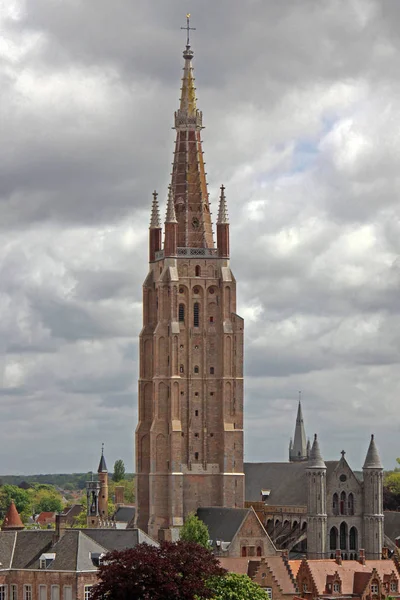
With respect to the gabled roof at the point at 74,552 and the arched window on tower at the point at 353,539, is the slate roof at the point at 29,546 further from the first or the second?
the arched window on tower at the point at 353,539

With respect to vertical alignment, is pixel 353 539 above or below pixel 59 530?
above

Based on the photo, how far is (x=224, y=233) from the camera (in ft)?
631

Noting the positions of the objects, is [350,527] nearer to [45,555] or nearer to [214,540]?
[214,540]

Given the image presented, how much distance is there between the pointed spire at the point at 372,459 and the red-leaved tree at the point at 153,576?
73721 millimetres

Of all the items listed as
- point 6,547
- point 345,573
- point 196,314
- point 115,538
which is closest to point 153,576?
point 115,538

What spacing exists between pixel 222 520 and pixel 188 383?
19.0 meters

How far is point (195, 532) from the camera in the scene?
169 metres

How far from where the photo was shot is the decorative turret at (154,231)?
194875mm

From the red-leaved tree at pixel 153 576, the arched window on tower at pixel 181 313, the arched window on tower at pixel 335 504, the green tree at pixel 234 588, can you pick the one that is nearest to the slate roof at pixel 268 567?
the green tree at pixel 234 588

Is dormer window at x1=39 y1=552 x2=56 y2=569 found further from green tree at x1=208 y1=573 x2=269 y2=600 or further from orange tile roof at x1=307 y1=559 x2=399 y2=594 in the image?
orange tile roof at x1=307 y1=559 x2=399 y2=594

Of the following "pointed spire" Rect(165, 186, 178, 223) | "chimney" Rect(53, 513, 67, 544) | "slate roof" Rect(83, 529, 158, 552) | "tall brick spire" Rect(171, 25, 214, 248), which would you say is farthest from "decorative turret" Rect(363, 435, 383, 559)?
"chimney" Rect(53, 513, 67, 544)

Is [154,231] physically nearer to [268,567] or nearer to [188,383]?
[188,383]

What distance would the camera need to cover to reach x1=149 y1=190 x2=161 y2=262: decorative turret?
194875 millimetres

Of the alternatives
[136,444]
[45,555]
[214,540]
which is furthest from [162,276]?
[45,555]
